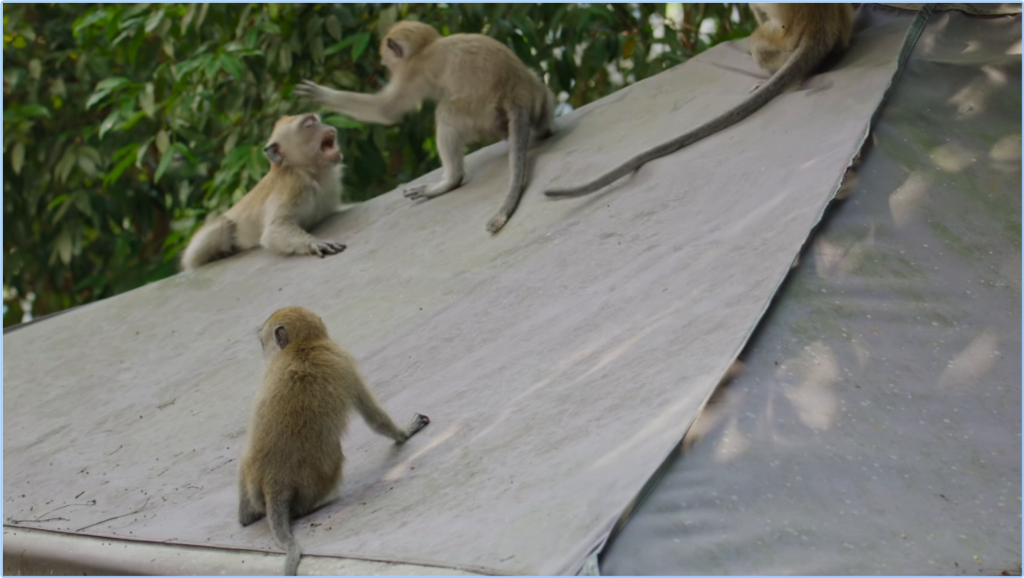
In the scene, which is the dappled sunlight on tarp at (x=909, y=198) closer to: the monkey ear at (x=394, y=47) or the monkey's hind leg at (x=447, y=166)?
the monkey's hind leg at (x=447, y=166)

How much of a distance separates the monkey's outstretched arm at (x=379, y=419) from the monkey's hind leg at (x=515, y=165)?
167cm

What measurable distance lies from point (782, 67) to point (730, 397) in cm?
297

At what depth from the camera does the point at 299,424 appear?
10.3ft

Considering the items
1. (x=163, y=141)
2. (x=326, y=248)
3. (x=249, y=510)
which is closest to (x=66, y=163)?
(x=163, y=141)

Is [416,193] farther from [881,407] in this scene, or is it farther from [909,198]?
[881,407]

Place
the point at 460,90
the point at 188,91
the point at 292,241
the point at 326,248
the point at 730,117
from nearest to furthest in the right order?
the point at 730,117 < the point at 326,248 < the point at 292,241 < the point at 460,90 < the point at 188,91

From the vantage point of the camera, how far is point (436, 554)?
239 cm

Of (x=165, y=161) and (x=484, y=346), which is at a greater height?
(x=165, y=161)

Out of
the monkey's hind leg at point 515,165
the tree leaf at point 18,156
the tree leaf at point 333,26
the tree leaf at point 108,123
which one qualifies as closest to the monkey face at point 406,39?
the tree leaf at point 333,26

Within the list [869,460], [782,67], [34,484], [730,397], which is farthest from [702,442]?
[782,67]

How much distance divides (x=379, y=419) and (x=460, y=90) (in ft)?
10.2

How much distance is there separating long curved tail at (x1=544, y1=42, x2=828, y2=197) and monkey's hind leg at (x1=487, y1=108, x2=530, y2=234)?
0.78 ft

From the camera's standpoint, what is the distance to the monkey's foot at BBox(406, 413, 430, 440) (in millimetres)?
3381

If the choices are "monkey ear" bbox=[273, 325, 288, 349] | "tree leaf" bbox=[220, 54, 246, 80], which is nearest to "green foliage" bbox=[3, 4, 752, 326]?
"tree leaf" bbox=[220, 54, 246, 80]
